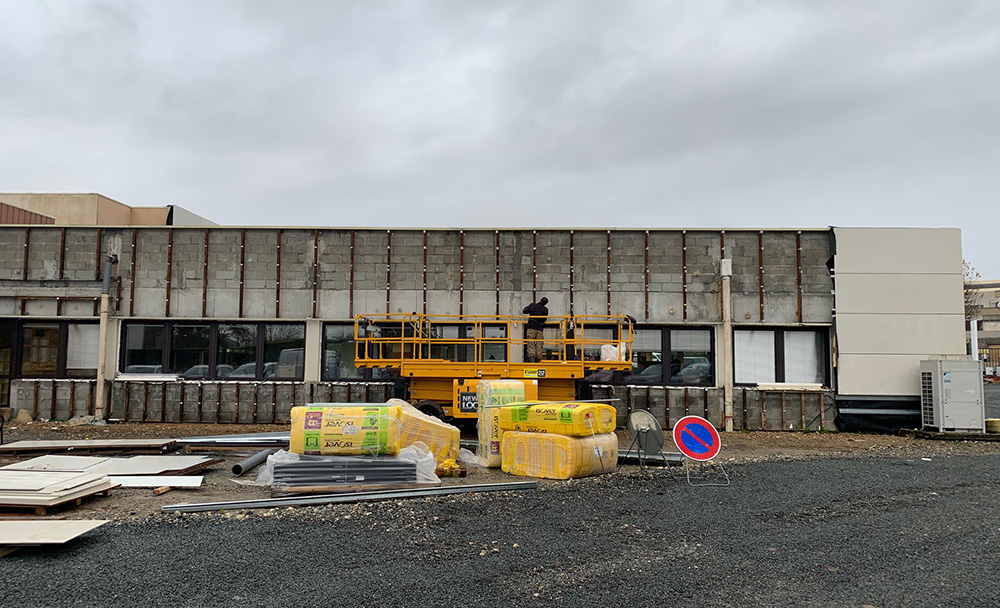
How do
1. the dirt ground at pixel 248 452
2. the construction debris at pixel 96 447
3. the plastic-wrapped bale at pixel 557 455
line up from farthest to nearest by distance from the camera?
1. the construction debris at pixel 96 447
2. the plastic-wrapped bale at pixel 557 455
3. the dirt ground at pixel 248 452

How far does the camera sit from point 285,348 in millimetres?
16188

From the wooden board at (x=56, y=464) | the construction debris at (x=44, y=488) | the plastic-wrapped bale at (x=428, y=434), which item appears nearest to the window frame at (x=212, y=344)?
the wooden board at (x=56, y=464)

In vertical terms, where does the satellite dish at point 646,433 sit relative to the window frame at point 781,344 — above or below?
below

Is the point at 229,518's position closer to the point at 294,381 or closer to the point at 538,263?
the point at 294,381

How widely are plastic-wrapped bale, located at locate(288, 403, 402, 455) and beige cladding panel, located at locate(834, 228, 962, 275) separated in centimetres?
1176

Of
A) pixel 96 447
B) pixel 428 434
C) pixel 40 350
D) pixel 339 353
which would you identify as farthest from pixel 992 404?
pixel 40 350

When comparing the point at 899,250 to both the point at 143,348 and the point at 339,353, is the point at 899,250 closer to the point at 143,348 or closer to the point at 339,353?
the point at 339,353

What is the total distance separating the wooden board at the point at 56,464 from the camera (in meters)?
8.81

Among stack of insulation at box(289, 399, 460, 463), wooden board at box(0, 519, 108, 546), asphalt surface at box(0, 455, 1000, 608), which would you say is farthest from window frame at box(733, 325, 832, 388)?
wooden board at box(0, 519, 108, 546)

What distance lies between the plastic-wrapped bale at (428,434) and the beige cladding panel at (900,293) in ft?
33.5

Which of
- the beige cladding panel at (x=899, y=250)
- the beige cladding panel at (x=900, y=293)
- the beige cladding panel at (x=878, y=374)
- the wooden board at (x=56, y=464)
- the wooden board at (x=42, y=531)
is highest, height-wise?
the beige cladding panel at (x=899, y=250)

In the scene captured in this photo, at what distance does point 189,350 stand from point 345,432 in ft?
29.5

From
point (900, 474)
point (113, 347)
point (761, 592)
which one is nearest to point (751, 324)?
point (900, 474)

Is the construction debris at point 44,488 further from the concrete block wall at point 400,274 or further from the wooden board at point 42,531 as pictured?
the concrete block wall at point 400,274
